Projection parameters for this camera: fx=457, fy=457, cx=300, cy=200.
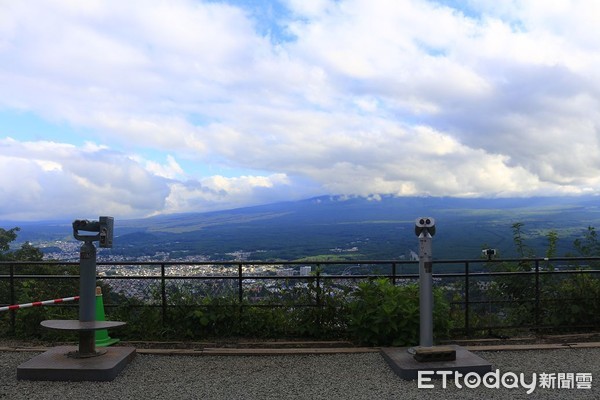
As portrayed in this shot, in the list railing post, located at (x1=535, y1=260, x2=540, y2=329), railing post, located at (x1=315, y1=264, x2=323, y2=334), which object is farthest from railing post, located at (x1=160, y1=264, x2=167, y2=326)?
railing post, located at (x1=535, y1=260, x2=540, y2=329)

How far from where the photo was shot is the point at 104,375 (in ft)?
17.1

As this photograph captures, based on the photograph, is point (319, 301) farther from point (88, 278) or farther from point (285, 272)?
point (88, 278)

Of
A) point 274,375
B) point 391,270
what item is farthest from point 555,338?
point 274,375

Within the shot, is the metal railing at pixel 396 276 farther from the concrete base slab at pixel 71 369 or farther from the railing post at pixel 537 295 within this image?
the concrete base slab at pixel 71 369

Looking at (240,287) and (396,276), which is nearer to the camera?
(240,287)

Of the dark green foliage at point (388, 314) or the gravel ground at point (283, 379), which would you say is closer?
the gravel ground at point (283, 379)

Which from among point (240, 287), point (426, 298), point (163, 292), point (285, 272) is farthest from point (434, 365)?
point (163, 292)

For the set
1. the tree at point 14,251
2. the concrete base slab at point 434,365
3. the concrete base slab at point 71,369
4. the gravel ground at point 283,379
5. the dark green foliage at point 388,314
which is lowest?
the gravel ground at point 283,379

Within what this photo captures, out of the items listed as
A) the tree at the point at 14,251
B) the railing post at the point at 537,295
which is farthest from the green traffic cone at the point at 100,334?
the tree at the point at 14,251

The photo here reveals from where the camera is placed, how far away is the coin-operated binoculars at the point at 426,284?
576 cm

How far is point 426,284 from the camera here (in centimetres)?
576

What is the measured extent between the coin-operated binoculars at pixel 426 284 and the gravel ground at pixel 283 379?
65 cm

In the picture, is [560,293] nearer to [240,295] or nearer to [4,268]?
[240,295]

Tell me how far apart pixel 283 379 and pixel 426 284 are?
2108 mm
